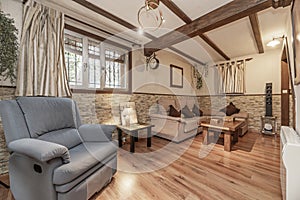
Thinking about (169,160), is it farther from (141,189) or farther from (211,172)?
(141,189)

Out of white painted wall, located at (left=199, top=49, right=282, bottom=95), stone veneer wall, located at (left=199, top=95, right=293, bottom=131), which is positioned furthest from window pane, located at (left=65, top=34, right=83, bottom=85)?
white painted wall, located at (left=199, top=49, right=282, bottom=95)

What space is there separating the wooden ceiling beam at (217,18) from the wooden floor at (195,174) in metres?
2.22

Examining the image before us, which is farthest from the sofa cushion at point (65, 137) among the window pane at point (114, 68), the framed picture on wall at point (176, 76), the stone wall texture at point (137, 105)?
the framed picture on wall at point (176, 76)

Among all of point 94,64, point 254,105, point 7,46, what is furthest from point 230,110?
point 7,46

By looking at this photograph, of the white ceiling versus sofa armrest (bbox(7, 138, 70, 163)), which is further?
the white ceiling

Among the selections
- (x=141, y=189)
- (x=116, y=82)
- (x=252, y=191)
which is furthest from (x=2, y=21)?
(x=252, y=191)

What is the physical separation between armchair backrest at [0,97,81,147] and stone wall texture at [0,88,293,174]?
2.03 feet

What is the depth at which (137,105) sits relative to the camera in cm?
381

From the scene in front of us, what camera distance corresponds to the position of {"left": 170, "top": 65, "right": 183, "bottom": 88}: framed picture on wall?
A: 496 centimetres

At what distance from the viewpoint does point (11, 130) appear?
1.46m

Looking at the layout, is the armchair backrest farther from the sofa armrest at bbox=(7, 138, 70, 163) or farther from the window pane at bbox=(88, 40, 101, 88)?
the window pane at bbox=(88, 40, 101, 88)

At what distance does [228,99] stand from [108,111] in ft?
13.9

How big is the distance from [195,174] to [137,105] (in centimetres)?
217

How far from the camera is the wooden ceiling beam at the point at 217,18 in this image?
2092 mm
